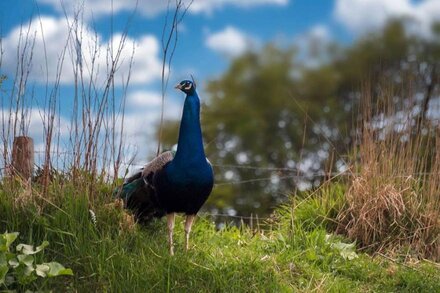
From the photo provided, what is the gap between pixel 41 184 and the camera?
17.7 feet

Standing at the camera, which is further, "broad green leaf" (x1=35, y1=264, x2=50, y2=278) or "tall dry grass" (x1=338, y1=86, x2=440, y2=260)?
"tall dry grass" (x1=338, y1=86, x2=440, y2=260)

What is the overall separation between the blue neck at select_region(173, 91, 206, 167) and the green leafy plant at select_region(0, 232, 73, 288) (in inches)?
48.8

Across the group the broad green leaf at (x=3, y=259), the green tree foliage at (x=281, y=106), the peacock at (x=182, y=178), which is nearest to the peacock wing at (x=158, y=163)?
the peacock at (x=182, y=178)

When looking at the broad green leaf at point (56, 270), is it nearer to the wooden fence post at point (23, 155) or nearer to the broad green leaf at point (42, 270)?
the broad green leaf at point (42, 270)

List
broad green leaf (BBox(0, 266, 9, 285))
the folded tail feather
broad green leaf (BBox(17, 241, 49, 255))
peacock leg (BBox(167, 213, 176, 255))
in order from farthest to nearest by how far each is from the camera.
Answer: the folded tail feather → peacock leg (BBox(167, 213, 176, 255)) → broad green leaf (BBox(17, 241, 49, 255)) → broad green leaf (BBox(0, 266, 9, 285))

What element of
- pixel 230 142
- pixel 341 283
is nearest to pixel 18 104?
pixel 341 283

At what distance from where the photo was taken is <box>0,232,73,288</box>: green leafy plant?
440cm

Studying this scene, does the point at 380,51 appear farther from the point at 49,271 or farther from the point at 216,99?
the point at 49,271

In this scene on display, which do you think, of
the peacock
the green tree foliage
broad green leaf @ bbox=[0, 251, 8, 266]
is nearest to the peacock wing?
the peacock

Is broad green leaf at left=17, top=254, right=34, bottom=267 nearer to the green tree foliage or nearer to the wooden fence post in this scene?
the wooden fence post

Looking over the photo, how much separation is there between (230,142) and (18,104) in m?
8.83

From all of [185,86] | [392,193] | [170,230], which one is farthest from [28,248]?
[392,193]

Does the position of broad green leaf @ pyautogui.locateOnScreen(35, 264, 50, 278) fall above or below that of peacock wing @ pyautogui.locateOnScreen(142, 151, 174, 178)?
below

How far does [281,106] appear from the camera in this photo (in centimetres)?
1445
